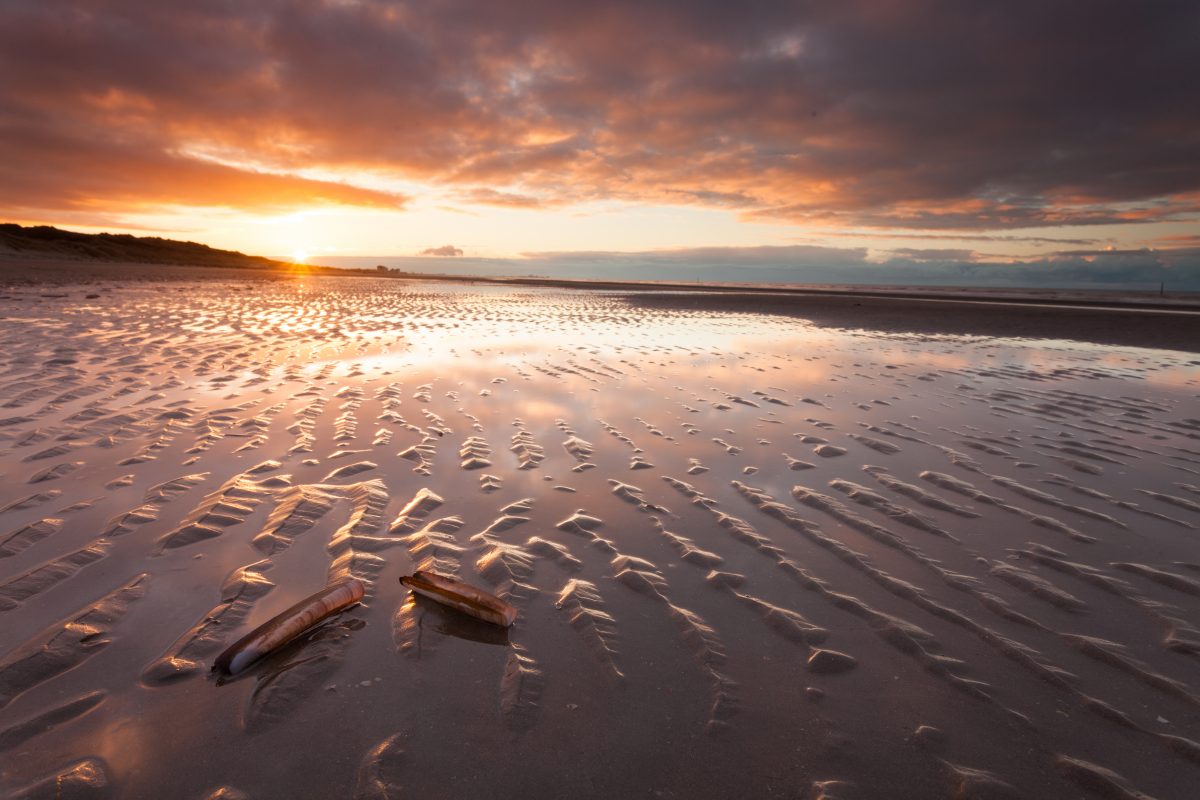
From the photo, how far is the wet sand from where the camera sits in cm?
235

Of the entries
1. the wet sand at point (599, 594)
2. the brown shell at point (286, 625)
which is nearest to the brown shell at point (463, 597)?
the wet sand at point (599, 594)

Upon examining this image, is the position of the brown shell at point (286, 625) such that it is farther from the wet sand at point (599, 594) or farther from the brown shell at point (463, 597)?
the brown shell at point (463, 597)

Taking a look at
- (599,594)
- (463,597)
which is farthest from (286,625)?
(599,594)

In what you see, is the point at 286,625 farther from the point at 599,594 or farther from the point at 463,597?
the point at 599,594

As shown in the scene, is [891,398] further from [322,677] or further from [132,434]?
[132,434]

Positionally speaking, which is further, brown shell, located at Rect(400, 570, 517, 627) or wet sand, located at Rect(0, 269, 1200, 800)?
brown shell, located at Rect(400, 570, 517, 627)

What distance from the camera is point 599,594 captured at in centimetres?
364

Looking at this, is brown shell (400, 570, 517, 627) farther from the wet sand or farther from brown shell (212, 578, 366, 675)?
brown shell (212, 578, 366, 675)

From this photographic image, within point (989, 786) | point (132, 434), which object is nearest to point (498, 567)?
point (989, 786)

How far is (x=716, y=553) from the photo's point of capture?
424 centimetres

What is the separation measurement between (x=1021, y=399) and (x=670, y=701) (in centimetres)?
1041

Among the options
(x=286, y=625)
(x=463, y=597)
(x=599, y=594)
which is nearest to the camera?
(x=286, y=625)

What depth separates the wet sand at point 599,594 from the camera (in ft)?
7.72

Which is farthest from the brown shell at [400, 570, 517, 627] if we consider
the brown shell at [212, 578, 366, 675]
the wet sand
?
the brown shell at [212, 578, 366, 675]
